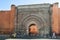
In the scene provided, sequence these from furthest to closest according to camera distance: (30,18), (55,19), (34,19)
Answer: (30,18)
(34,19)
(55,19)

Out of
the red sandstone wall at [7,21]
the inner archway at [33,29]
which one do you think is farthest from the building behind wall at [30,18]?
the inner archway at [33,29]

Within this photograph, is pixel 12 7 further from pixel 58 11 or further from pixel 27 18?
pixel 58 11

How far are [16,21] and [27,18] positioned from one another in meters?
1.47

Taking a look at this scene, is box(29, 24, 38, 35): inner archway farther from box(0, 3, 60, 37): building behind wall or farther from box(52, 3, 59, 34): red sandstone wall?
box(52, 3, 59, 34): red sandstone wall

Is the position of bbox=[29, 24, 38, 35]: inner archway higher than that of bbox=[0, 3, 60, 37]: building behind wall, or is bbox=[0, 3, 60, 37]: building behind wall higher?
bbox=[0, 3, 60, 37]: building behind wall

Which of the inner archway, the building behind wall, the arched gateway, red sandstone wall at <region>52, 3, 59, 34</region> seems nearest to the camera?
red sandstone wall at <region>52, 3, 59, 34</region>

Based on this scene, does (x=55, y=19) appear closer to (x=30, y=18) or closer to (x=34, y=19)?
(x=34, y=19)

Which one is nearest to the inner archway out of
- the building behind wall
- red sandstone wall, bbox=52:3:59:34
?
the building behind wall

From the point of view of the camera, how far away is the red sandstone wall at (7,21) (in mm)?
24672

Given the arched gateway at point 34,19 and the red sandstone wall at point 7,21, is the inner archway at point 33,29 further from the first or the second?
the red sandstone wall at point 7,21

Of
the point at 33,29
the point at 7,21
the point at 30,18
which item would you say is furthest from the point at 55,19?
the point at 7,21

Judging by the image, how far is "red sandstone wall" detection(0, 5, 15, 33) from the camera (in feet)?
80.9

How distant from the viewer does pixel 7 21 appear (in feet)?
81.7

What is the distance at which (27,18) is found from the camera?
24156mm
